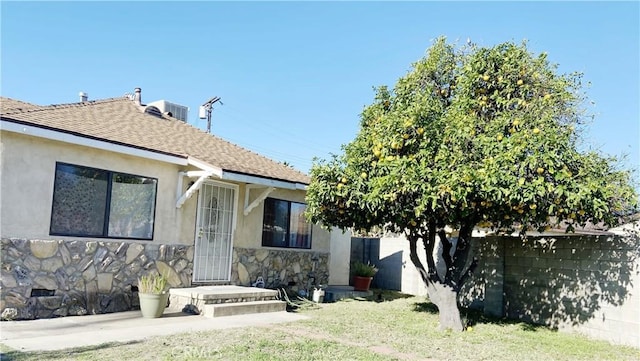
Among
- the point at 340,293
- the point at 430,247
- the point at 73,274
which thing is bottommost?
the point at 340,293

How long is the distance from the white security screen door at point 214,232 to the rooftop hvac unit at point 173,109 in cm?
417

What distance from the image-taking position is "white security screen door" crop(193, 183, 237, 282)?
10.7 m

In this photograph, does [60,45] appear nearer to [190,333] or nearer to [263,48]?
[263,48]

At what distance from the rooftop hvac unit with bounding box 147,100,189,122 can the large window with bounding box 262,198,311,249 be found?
4268mm

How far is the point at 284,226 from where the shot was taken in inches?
499

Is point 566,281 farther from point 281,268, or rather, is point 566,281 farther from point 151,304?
point 151,304

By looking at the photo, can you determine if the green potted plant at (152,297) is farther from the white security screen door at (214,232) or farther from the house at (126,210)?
the white security screen door at (214,232)

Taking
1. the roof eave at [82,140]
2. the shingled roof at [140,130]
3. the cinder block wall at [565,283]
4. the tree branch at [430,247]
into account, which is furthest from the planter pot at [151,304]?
the cinder block wall at [565,283]

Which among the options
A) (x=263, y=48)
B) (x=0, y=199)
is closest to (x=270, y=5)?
(x=263, y=48)

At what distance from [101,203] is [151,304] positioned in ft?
6.72

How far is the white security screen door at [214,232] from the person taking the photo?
10.7 metres

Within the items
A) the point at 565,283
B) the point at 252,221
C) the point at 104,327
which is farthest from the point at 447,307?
the point at 104,327

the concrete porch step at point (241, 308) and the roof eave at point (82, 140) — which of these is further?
the concrete porch step at point (241, 308)

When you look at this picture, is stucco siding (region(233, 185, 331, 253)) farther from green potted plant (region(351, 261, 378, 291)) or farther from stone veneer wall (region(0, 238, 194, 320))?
green potted plant (region(351, 261, 378, 291))
